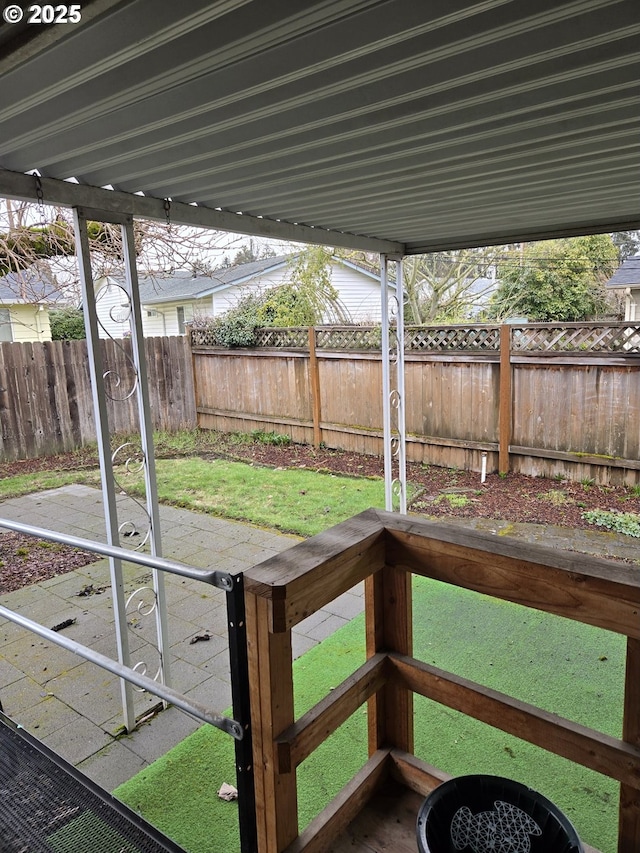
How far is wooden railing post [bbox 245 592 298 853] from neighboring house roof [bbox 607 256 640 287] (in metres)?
9.00

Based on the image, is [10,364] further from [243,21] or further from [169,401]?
[243,21]

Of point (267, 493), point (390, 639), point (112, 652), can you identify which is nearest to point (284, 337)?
point (267, 493)

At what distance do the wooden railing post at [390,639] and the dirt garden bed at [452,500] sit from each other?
3324 millimetres

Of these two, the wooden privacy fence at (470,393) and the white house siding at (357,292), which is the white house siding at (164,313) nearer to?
the white house siding at (357,292)

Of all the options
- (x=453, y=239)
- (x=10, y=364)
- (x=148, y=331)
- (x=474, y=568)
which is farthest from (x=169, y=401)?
(x=474, y=568)

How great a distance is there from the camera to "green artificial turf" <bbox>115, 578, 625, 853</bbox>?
6.25ft

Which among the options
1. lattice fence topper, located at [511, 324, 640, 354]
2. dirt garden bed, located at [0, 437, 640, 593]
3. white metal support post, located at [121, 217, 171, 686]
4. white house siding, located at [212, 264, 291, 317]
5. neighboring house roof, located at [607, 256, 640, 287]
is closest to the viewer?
white metal support post, located at [121, 217, 171, 686]

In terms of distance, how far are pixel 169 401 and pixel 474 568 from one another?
311 inches

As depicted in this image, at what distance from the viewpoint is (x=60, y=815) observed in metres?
1.41

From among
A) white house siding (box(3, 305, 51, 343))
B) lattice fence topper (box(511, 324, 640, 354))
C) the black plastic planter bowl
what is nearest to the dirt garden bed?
lattice fence topper (box(511, 324, 640, 354))

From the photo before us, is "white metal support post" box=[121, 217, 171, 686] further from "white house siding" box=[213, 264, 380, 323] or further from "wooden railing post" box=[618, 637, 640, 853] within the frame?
"white house siding" box=[213, 264, 380, 323]

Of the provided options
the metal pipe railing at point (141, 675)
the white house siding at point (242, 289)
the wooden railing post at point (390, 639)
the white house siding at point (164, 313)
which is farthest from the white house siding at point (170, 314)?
the wooden railing post at point (390, 639)

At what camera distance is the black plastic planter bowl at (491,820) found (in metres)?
1.08

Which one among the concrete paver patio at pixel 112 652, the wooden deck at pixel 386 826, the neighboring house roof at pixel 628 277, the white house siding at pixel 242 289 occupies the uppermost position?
the white house siding at pixel 242 289
